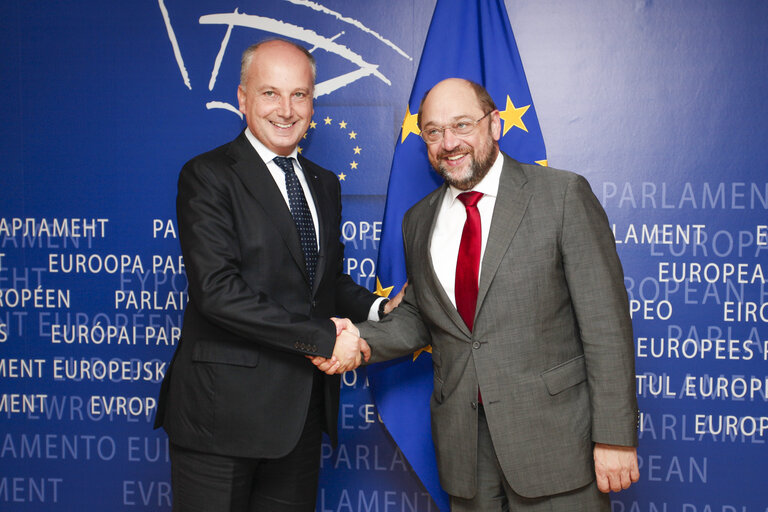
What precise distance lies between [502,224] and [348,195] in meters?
1.07

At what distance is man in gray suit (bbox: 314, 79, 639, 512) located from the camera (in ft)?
5.35

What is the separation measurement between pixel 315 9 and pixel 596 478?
7.31ft

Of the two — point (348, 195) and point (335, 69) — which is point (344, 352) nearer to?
point (348, 195)

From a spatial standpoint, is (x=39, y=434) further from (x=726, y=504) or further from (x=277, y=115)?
(x=726, y=504)

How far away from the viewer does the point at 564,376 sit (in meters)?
1.67

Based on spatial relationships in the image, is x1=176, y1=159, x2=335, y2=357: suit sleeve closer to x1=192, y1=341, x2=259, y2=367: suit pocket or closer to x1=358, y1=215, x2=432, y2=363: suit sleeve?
x1=192, y1=341, x2=259, y2=367: suit pocket

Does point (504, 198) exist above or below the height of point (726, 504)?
above

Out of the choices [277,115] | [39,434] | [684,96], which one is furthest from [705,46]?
[39,434]

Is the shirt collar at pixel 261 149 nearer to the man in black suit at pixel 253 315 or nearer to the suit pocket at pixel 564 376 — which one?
the man in black suit at pixel 253 315

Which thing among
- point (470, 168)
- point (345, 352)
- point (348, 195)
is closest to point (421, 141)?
point (348, 195)

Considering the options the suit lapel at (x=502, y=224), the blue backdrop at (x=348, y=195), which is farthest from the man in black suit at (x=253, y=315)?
the blue backdrop at (x=348, y=195)

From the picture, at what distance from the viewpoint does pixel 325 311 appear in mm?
2021

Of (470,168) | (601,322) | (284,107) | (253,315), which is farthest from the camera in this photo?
(284,107)

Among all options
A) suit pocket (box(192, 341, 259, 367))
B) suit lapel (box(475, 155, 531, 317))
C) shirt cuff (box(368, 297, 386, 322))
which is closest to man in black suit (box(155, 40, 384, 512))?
suit pocket (box(192, 341, 259, 367))
